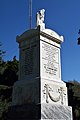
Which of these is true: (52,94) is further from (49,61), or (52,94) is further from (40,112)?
(49,61)

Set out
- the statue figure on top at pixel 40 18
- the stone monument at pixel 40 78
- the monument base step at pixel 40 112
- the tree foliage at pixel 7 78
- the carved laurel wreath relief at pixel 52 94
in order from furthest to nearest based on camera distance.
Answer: the tree foliage at pixel 7 78, the statue figure on top at pixel 40 18, the carved laurel wreath relief at pixel 52 94, the stone monument at pixel 40 78, the monument base step at pixel 40 112

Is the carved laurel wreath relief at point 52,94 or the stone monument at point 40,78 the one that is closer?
the stone monument at point 40,78

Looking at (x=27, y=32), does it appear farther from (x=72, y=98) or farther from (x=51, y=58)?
(x=72, y=98)

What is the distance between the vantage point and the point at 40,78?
8.70 meters

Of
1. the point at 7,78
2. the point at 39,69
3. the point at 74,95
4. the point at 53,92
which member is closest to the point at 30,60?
the point at 39,69

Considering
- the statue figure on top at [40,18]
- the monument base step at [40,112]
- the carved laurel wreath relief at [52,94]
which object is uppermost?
the statue figure on top at [40,18]

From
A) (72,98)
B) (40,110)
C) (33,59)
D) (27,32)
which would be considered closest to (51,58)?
(33,59)

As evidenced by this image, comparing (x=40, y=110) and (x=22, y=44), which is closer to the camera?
(x=40, y=110)

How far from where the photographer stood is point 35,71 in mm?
9047

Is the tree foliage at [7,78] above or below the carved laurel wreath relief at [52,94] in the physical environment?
above

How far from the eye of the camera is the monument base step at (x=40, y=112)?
838cm

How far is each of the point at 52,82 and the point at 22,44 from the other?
187cm

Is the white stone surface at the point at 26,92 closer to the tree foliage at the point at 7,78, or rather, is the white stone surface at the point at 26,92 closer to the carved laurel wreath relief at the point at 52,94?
the carved laurel wreath relief at the point at 52,94

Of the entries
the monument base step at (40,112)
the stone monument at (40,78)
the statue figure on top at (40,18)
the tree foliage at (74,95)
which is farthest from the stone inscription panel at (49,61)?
the tree foliage at (74,95)
